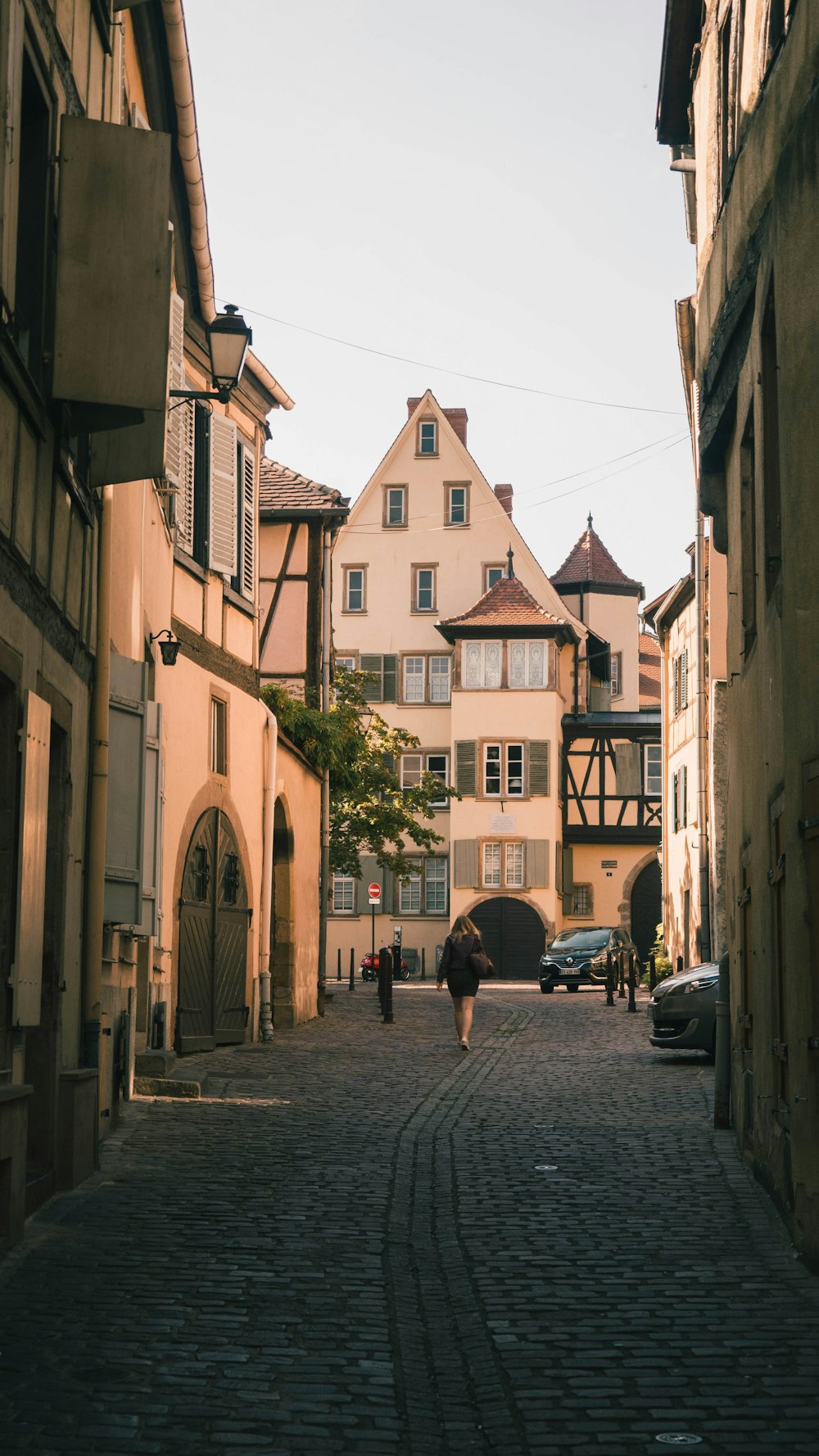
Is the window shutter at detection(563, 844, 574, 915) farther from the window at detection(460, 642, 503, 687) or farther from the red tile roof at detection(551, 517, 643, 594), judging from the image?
the red tile roof at detection(551, 517, 643, 594)

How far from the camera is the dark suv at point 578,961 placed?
122 ft

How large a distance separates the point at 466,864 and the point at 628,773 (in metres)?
5.97

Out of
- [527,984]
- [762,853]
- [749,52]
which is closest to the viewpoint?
[762,853]

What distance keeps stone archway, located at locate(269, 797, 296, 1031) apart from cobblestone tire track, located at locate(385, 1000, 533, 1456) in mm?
11461

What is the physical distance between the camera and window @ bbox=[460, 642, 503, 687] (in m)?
52.2

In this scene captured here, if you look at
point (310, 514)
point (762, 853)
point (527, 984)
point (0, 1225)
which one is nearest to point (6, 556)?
point (0, 1225)

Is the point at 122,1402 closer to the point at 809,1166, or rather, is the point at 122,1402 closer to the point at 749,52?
the point at 809,1166

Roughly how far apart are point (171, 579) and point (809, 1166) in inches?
405

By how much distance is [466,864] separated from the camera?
169 feet

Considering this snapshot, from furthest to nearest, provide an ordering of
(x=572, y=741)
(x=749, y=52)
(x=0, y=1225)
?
1. (x=572, y=741)
2. (x=749, y=52)
3. (x=0, y=1225)

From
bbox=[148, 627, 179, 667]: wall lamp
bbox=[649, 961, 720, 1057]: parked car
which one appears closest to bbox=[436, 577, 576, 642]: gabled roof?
bbox=[649, 961, 720, 1057]: parked car

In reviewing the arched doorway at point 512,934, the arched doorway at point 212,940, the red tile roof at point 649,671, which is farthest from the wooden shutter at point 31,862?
the red tile roof at point 649,671

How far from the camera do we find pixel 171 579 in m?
16.6

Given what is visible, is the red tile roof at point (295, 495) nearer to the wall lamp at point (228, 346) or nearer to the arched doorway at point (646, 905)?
the wall lamp at point (228, 346)
